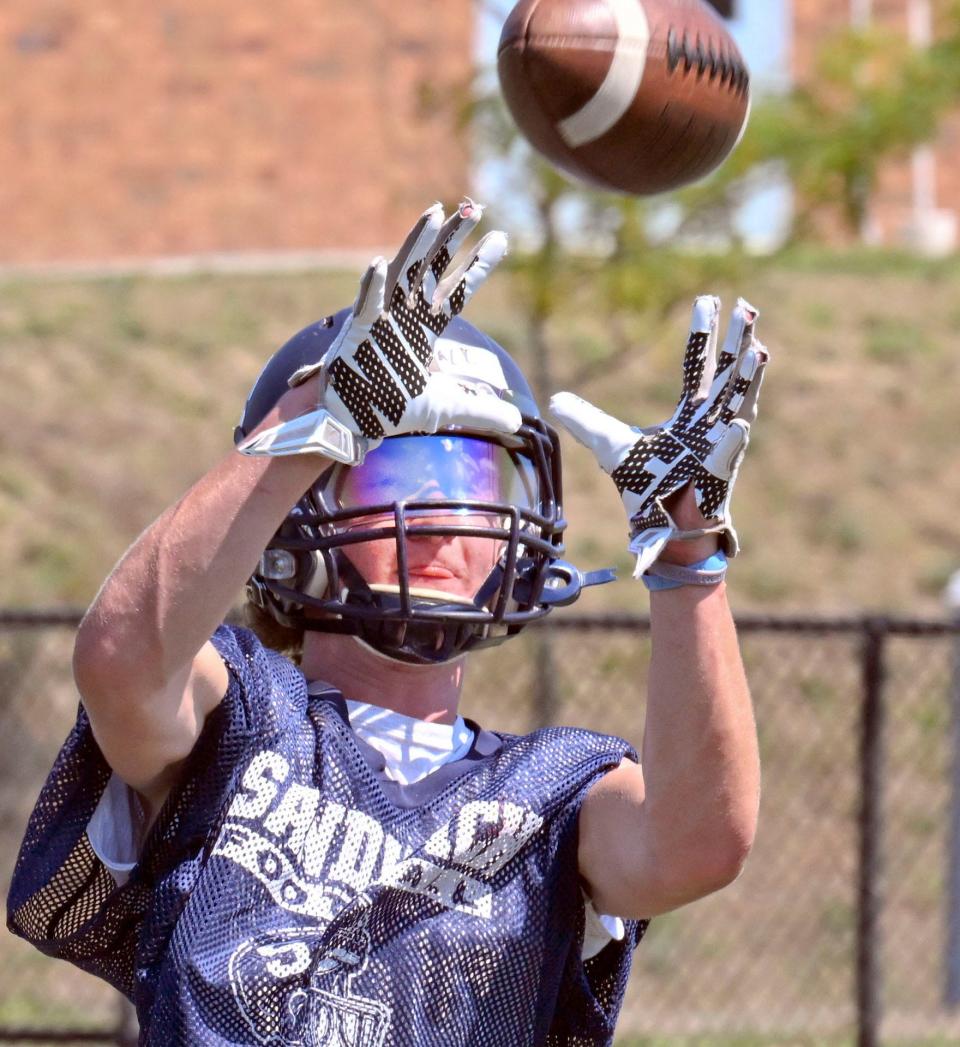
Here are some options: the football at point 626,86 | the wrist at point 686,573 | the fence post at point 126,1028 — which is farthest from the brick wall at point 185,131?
the wrist at point 686,573

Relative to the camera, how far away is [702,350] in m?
2.18

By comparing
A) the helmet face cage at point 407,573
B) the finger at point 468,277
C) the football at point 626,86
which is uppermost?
the football at point 626,86

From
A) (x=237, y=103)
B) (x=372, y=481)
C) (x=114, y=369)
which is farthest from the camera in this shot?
(x=237, y=103)

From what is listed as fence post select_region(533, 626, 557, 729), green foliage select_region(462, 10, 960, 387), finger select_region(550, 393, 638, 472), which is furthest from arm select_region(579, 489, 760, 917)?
green foliage select_region(462, 10, 960, 387)

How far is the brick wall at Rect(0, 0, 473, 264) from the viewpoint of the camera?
56.3 feet

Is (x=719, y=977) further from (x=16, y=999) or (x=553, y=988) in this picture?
(x=553, y=988)

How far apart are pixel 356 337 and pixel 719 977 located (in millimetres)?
5483

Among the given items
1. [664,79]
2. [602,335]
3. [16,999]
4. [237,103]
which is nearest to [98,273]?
[237,103]

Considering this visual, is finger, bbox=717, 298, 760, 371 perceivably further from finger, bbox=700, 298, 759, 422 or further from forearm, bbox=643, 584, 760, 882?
forearm, bbox=643, 584, 760, 882

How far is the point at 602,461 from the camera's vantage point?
2.21m

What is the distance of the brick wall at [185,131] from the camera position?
17.2 m

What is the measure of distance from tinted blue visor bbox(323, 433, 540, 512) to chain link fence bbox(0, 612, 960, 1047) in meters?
3.04

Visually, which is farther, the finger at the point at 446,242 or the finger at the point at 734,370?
the finger at the point at 734,370

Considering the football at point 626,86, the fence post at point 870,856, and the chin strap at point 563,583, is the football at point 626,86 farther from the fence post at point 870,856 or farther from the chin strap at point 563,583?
the fence post at point 870,856
